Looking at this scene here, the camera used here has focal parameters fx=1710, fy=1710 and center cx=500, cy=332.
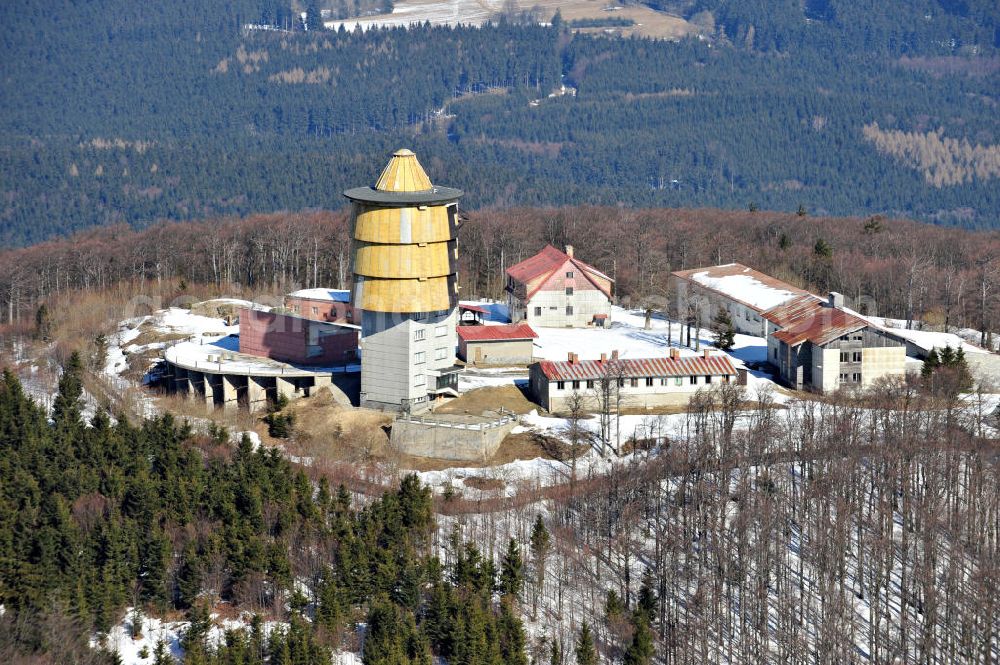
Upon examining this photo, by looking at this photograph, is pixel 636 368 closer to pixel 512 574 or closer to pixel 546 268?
pixel 546 268

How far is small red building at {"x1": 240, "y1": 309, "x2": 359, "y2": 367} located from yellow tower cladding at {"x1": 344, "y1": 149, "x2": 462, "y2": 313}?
6.47m

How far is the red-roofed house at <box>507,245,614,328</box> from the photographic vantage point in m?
95.3

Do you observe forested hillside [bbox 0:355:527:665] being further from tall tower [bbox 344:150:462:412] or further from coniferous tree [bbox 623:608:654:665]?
tall tower [bbox 344:150:462:412]

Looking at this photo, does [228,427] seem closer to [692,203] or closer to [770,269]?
[770,269]

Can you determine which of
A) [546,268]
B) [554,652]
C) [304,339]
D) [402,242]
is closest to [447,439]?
[402,242]

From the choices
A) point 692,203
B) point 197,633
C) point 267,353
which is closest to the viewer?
point 197,633

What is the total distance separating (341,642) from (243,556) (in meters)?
5.54

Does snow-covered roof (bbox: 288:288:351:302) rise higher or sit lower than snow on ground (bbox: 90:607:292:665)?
higher

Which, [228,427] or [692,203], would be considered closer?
[228,427]

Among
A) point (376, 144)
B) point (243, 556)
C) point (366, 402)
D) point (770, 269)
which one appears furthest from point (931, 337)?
point (376, 144)

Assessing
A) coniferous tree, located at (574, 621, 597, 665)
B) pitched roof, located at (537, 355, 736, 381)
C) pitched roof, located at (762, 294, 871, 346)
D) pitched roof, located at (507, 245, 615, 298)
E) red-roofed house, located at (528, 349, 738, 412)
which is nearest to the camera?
coniferous tree, located at (574, 621, 597, 665)

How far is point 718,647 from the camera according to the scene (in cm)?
6234

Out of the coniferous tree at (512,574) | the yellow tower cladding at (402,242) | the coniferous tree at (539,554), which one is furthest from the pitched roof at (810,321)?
the coniferous tree at (512,574)

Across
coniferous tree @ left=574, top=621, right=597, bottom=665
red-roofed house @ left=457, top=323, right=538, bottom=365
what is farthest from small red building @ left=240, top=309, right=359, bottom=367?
coniferous tree @ left=574, top=621, right=597, bottom=665
